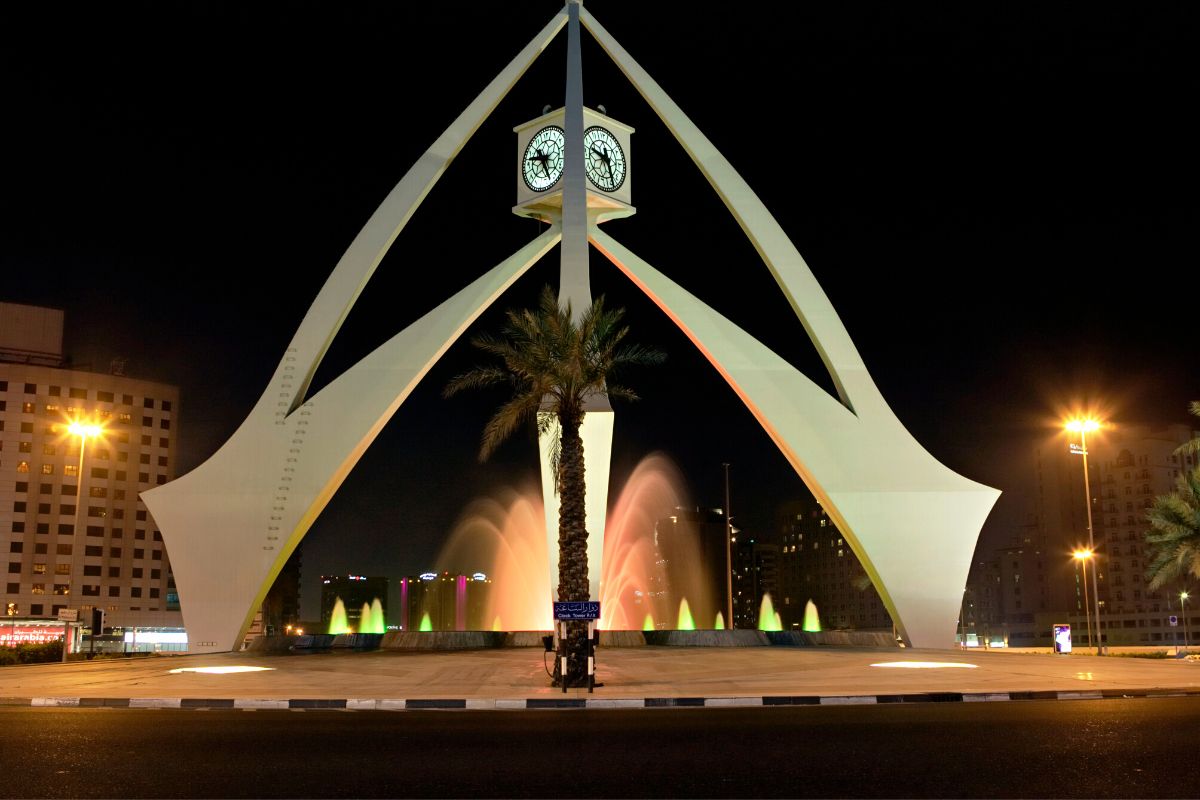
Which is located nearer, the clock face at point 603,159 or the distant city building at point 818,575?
the clock face at point 603,159

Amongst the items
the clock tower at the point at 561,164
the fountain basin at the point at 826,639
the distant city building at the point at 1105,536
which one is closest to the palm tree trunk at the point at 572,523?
the fountain basin at the point at 826,639

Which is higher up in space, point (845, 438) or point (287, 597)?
point (845, 438)

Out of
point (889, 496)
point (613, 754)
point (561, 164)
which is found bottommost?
point (613, 754)

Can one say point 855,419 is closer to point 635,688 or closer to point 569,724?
point 635,688

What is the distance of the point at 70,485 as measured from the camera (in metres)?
94.0

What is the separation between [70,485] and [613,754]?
94848 millimetres

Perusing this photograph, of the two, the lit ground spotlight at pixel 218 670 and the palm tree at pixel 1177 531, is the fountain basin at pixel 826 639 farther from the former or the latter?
the lit ground spotlight at pixel 218 670

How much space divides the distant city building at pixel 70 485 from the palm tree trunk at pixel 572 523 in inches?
3012

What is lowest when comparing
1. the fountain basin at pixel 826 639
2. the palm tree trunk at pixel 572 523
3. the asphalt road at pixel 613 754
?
the asphalt road at pixel 613 754

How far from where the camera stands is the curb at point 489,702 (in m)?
15.3

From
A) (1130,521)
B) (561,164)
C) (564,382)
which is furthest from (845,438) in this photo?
(1130,521)

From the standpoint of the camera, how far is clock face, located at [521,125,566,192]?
37.4 metres

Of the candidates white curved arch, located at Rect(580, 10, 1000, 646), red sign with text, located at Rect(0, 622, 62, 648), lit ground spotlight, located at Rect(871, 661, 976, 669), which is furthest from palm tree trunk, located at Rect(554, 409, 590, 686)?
red sign with text, located at Rect(0, 622, 62, 648)

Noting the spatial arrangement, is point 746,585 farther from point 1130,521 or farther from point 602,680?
point 602,680
